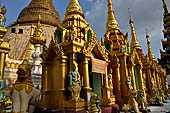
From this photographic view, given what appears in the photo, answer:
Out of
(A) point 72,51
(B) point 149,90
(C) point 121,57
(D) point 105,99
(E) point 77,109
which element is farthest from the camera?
(B) point 149,90

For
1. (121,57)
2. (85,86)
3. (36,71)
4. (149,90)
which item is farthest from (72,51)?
(149,90)

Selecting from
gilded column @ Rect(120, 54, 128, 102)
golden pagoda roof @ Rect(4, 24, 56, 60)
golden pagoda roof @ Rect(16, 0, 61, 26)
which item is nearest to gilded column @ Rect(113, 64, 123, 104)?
gilded column @ Rect(120, 54, 128, 102)

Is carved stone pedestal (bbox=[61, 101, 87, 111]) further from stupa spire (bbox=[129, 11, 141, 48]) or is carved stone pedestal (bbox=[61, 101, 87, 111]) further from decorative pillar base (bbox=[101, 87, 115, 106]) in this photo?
stupa spire (bbox=[129, 11, 141, 48])

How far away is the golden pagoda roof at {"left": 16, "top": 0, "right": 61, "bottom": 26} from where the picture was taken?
36.6 meters

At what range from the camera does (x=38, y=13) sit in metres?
37.5

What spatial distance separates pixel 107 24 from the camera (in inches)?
625

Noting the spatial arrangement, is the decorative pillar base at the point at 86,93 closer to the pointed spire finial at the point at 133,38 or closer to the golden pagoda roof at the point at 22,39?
the pointed spire finial at the point at 133,38

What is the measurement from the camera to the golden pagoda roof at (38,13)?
36625 millimetres

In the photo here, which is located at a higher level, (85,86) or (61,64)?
(61,64)

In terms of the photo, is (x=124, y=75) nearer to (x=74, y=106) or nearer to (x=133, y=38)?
(x=74, y=106)

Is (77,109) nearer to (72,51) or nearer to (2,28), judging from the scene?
(72,51)

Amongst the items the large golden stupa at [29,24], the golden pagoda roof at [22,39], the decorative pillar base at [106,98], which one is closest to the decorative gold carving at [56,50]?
the decorative pillar base at [106,98]

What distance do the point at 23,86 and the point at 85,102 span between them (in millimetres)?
3309

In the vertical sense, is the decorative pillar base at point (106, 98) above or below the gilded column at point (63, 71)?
below
